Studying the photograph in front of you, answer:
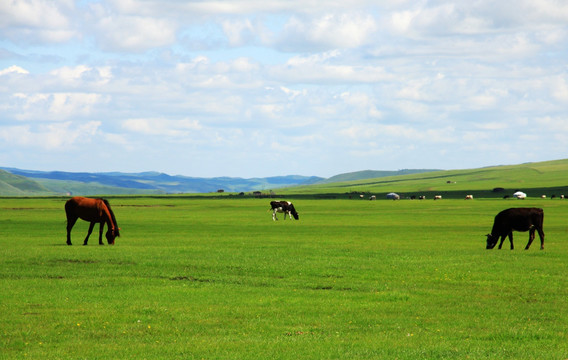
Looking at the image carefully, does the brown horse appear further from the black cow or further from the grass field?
the black cow

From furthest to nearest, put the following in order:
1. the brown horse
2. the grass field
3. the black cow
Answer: the brown horse < the black cow < the grass field

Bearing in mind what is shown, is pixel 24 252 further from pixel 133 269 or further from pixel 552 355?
pixel 552 355

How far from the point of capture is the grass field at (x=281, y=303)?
14.6 m

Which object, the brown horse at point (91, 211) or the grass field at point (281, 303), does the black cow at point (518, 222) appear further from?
the brown horse at point (91, 211)

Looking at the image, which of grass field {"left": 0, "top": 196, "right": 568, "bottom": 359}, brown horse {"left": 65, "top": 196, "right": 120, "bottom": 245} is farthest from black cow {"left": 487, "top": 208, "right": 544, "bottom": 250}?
brown horse {"left": 65, "top": 196, "right": 120, "bottom": 245}

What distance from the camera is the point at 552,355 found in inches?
540

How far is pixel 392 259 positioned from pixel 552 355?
17.1m

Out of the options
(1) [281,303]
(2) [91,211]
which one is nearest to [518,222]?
(1) [281,303]

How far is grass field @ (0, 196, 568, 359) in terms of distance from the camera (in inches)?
573

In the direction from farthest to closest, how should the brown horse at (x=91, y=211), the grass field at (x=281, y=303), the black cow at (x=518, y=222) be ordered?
the brown horse at (x=91, y=211) → the black cow at (x=518, y=222) → the grass field at (x=281, y=303)

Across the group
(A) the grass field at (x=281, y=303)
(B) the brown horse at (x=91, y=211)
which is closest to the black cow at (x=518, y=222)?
(A) the grass field at (x=281, y=303)

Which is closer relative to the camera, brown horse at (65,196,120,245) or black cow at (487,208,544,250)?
black cow at (487,208,544,250)

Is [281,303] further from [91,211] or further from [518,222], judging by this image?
[91,211]

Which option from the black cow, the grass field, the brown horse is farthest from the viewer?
the brown horse
